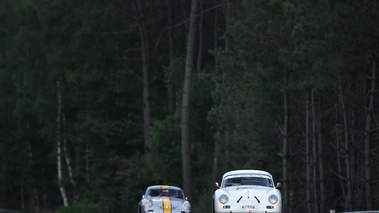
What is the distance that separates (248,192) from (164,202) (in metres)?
5.65

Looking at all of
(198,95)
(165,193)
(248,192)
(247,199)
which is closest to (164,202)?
(165,193)

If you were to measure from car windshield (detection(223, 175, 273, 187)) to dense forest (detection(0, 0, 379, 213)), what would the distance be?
5.67 m

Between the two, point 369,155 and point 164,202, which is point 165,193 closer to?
point 164,202

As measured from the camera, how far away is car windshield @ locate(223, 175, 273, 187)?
2450cm

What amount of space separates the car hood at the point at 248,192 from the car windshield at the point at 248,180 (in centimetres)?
89

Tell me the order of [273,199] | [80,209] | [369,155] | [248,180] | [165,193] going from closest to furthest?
[273,199]
[248,180]
[165,193]
[369,155]
[80,209]

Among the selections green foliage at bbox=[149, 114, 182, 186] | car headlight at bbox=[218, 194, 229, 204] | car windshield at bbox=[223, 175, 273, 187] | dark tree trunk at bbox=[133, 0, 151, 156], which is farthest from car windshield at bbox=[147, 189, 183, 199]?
dark tree trunk at bbox=[133, 0, 151, 156]

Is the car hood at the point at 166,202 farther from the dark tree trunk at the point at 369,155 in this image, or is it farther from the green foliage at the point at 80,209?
the green foliage at the point at 80,209

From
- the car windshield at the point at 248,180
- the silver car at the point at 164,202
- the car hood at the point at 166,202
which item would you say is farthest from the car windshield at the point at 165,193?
the car windshield at the point at 248,180

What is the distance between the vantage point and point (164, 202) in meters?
27.8

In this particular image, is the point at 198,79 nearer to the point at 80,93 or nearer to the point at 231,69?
the point at 231,69

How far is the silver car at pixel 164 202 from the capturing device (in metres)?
27.6

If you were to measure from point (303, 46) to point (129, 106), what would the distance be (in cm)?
2450

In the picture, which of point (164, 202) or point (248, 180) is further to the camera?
point (164, 202)
